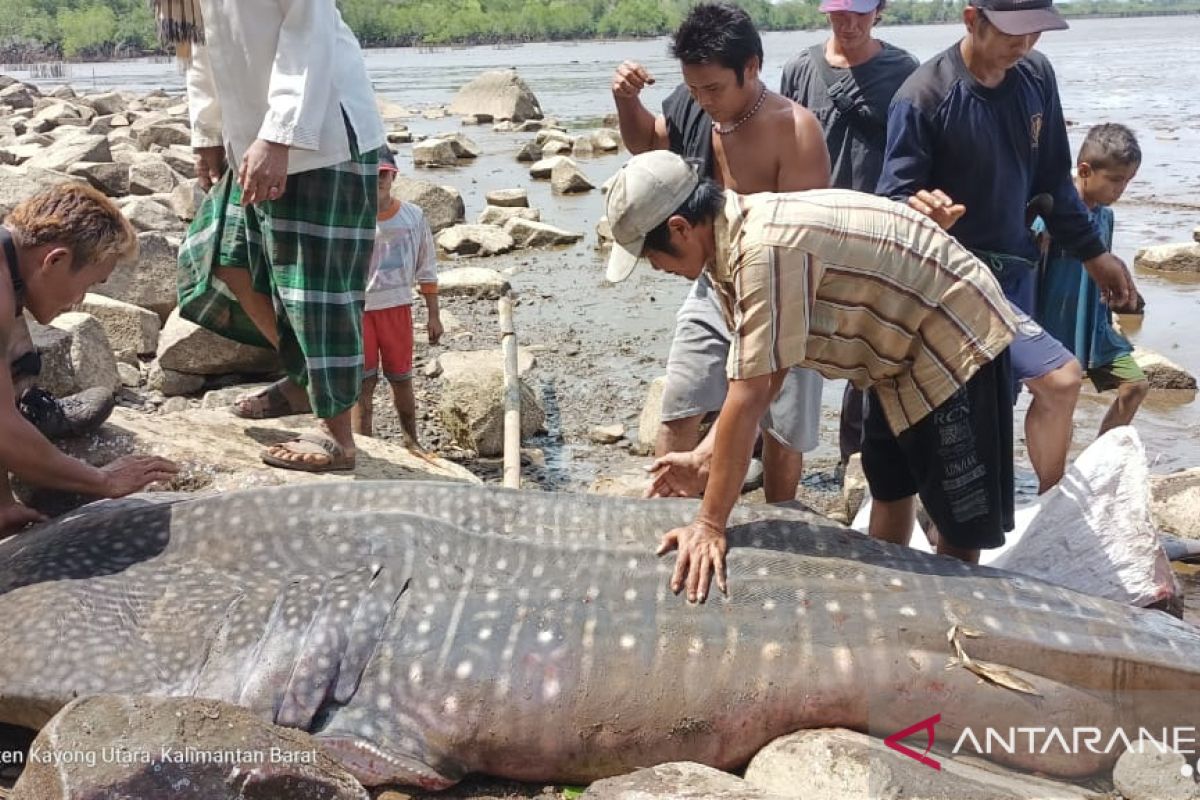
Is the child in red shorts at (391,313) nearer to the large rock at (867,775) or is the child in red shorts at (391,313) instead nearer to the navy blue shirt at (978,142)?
the navy blue shirt at (978,142)

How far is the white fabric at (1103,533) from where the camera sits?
429 centimetres

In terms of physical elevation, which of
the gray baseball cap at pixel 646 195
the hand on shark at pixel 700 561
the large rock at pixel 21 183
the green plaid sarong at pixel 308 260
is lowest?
the hand on shark at pixel 700 561

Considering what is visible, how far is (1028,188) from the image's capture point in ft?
16.1

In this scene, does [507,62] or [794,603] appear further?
[507,62]

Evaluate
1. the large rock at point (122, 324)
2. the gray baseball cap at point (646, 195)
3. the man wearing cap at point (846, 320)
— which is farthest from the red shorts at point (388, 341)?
the gray baseball cap at point (646, 195)

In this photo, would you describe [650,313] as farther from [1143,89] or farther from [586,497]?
[1143,89]

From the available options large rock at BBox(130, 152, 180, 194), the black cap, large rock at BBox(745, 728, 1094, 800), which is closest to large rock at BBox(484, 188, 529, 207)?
large rock at BBox(130, 152, 180, 194)

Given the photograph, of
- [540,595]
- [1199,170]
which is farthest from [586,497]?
[1199,170]

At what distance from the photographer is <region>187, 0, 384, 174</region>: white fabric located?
4.56 meters

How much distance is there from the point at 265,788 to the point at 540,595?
1.02 metres

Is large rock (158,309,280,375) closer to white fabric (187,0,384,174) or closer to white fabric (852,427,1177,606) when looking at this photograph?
white fabric (187,0,384,174)

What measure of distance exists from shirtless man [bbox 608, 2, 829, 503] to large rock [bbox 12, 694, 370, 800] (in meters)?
1.80

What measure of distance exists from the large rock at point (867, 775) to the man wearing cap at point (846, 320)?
53cm

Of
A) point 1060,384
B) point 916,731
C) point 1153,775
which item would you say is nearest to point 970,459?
point 1060,384
